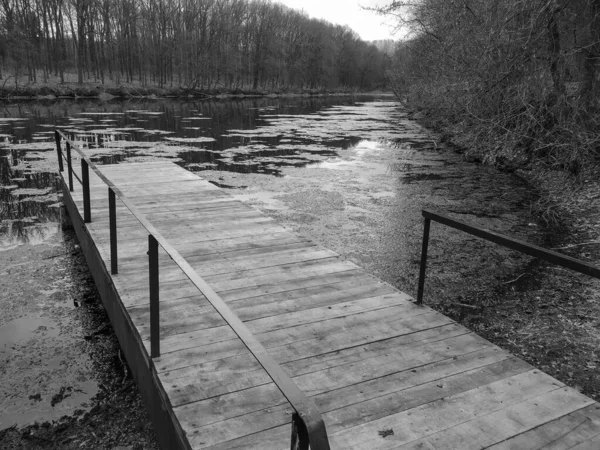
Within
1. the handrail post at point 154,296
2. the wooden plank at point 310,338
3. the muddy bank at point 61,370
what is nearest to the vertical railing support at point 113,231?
the muddy bank at point 61,370

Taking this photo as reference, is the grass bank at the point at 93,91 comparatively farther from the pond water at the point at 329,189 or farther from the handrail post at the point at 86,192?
the handrail post at the point at 86,192

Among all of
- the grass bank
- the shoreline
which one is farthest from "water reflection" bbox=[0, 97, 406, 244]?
the grass bank

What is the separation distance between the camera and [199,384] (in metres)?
2.81

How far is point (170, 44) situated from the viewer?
66.9 meters

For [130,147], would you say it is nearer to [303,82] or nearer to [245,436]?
[245,436]

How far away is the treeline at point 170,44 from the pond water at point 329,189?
23584 mm

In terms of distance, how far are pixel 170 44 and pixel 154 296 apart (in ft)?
232

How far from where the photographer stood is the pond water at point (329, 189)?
6559mm

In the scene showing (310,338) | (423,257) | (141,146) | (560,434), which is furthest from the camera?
(141,146)

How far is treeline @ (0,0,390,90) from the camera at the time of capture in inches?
2050

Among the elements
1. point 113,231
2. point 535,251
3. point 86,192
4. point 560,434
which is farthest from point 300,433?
point 86,192

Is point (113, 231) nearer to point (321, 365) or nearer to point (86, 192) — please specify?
point (86, 192)

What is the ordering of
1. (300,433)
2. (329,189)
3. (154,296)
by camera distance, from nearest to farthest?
(300,433)
(154,296)
(329,189)

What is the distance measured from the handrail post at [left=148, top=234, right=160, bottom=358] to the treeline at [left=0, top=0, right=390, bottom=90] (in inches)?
1512
